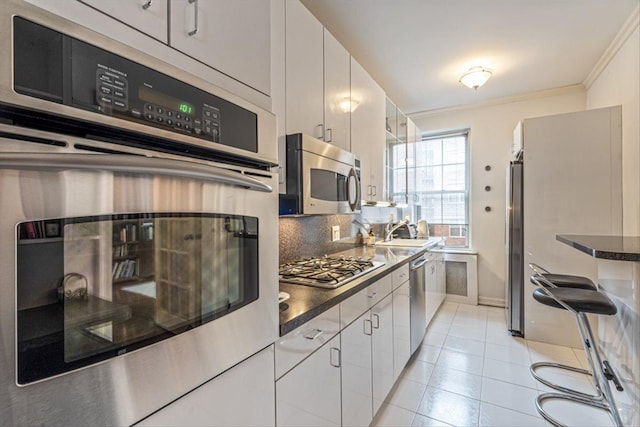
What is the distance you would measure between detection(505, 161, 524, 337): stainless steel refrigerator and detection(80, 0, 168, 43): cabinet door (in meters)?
3.40

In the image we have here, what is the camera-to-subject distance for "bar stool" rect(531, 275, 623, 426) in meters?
1.65

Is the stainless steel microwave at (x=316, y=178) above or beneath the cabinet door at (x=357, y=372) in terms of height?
above

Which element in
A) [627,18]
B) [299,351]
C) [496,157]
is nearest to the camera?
[299,351]

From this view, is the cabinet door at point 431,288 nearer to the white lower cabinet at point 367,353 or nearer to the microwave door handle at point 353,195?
the white lower cabinet at point 367,353

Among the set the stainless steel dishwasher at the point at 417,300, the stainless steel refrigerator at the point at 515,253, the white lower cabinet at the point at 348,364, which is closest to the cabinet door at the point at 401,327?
the white lower cabinet at the point at 348,364

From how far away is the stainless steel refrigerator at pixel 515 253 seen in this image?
122 inches

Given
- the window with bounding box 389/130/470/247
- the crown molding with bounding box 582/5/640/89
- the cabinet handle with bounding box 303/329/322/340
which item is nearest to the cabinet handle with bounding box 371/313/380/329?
the cabinet handle with bounding box 303/329/322/340

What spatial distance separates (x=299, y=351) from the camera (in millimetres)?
1065

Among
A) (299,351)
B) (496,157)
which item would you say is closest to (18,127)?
(299,351)

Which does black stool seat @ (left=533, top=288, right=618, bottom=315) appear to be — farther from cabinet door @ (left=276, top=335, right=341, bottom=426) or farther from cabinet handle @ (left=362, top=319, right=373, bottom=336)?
cabinet door @ (left=276, top=335, right=341, bottom=426)

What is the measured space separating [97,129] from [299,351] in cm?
88

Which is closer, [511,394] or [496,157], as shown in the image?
[511,394]

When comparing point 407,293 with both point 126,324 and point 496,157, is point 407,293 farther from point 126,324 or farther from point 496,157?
point 496,157

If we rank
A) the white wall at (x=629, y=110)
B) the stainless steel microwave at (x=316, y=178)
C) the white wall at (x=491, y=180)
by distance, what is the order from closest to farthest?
the stainless steel microwave at (x=316, y=178)
the white wall at (x=629, y=110)
the white wall at (x=491, y=180)
